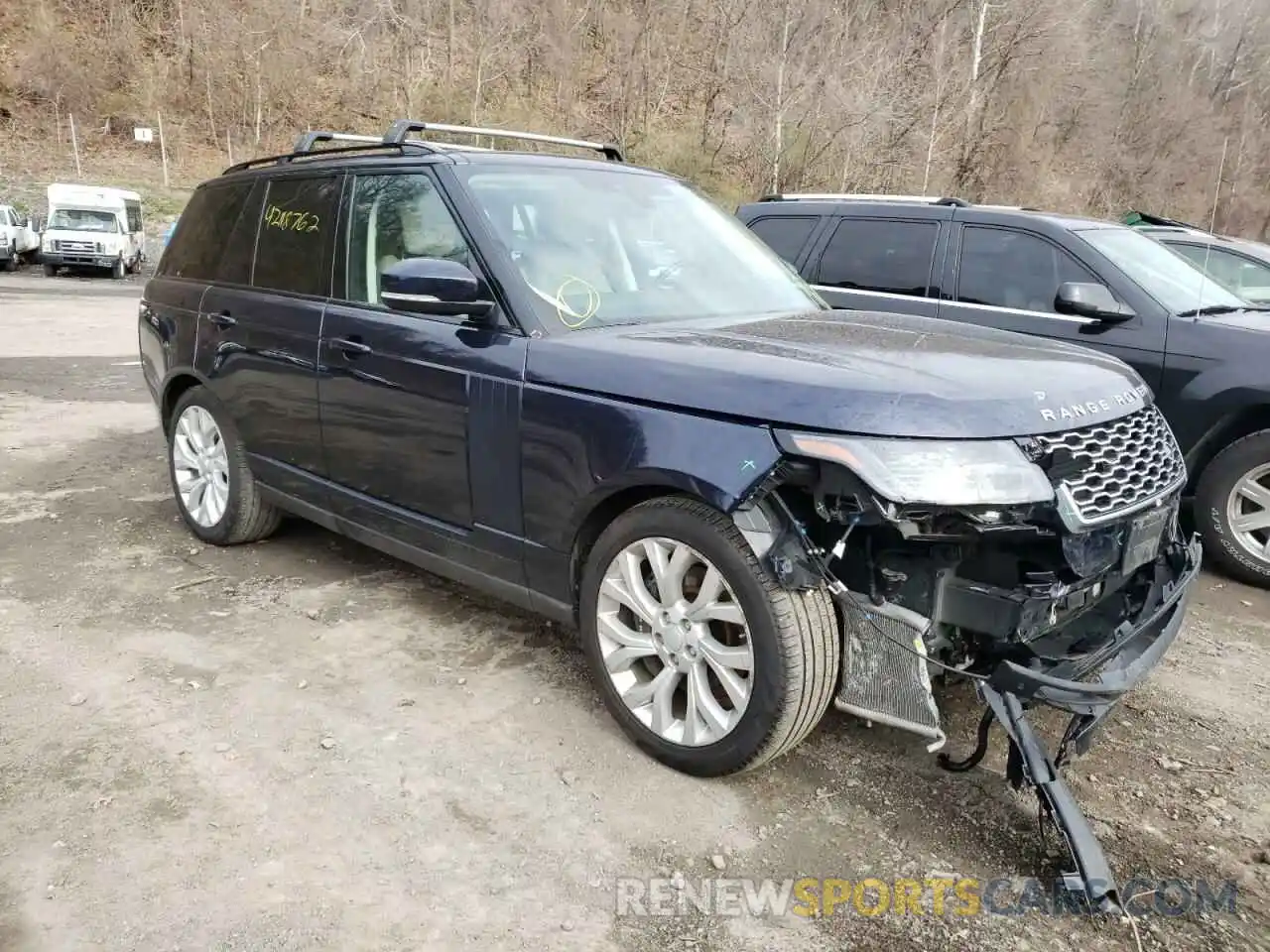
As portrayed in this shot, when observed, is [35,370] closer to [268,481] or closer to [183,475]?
[183,475]

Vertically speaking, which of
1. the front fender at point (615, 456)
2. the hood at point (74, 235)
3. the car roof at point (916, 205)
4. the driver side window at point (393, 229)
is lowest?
the front fender at point (615, 456)

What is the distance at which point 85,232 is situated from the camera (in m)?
23.9

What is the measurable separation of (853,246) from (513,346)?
386cm

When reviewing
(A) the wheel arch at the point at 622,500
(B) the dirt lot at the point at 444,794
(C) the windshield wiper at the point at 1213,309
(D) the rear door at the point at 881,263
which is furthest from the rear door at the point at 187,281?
(C) the windshield wiper at the point at 1213,309

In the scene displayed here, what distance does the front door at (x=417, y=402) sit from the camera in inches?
127

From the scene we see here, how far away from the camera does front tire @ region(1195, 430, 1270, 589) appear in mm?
4746

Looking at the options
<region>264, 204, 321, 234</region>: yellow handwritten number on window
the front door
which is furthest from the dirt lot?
<region>264, 204, 321, 234</region>: yellow handwritten number on window

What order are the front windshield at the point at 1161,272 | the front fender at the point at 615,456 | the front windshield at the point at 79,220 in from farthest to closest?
the front windshield at the point at 79,220, the front windshield at the point at 1161,272, the front fender at the point at 615,456

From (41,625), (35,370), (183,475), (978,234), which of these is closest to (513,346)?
(41,625)

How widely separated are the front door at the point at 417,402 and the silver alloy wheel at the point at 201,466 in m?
1.08

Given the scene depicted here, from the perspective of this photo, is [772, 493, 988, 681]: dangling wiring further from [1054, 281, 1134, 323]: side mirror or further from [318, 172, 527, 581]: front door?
[1054, 281, 1134, 323]: side mirror

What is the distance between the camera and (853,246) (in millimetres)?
6355

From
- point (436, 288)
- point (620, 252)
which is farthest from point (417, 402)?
point (620, 252)

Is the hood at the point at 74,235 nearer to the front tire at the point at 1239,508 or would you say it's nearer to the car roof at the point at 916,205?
the car roof at the point at 916,205
